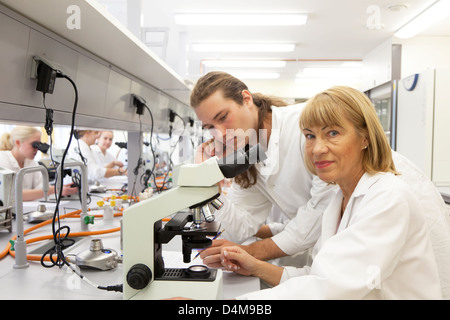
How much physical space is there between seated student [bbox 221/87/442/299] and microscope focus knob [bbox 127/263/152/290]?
0.25 metres

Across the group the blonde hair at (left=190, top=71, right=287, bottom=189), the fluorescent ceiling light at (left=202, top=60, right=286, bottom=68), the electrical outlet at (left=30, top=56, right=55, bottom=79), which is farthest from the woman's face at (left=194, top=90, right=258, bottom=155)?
the fluorescent ceiling light at (left=202, top=60, right=286, bottom=68)

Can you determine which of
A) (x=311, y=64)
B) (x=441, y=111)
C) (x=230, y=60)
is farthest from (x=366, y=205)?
(x=311, y=64)

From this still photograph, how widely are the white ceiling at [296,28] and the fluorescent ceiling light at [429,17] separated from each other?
0.60 feet

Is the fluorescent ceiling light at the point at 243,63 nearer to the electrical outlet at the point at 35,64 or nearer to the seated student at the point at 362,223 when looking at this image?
the electrical outlet at the point at 35,64

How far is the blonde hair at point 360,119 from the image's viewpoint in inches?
36.6

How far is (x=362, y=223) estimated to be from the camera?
75 cm

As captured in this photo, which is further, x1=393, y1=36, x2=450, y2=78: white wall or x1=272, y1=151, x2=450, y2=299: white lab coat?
x1=393, y1=36, x2=450, y2=78: white wall

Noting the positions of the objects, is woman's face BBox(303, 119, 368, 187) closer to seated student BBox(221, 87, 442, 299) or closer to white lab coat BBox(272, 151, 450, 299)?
seated student BBox(221, 87, 442, 299)

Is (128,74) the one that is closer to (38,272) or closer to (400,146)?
(38,272)

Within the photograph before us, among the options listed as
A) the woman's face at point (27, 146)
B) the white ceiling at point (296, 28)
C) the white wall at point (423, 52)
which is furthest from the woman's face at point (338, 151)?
the white wall at point (423, 52)

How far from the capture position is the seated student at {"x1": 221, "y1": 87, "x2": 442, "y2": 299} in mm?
723

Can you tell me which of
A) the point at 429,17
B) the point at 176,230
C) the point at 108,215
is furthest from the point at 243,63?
the point at 176,230

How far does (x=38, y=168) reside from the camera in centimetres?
147
